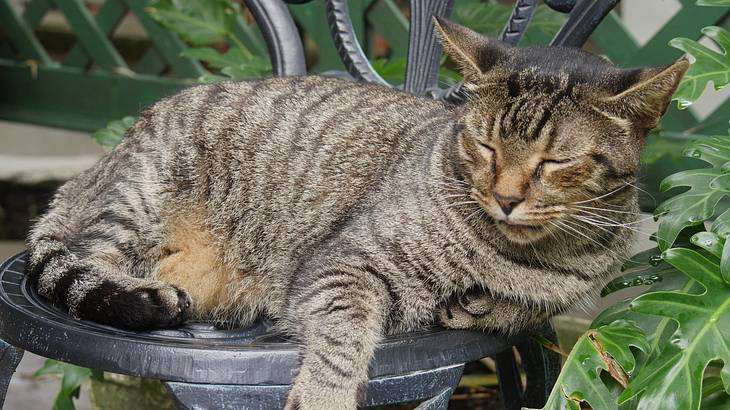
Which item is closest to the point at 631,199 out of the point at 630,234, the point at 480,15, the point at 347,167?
the point at 630,234

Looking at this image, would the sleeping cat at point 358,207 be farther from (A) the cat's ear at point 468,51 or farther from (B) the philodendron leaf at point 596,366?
(B) the philodendron leaf at point 596,366

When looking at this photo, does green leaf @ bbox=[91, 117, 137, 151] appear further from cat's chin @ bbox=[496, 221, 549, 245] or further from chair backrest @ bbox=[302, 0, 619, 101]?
cat's chin @ bbox=[496, 221, 549, 245]

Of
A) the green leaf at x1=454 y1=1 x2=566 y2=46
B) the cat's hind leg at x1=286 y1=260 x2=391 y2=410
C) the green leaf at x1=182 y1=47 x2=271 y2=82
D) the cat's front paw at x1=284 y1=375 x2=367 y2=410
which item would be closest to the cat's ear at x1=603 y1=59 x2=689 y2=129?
the cat's hind leg at x1=286 y1=260 x2=391 y2=410

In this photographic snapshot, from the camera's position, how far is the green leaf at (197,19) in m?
3.29

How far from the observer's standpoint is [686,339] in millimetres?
1825

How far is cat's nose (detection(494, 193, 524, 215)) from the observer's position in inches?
73.2

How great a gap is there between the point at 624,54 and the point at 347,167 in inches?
56.8

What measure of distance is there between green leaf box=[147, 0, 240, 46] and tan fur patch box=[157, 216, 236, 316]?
3.79 feet

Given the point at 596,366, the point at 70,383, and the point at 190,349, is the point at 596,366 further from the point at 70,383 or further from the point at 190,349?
the point at 70,383

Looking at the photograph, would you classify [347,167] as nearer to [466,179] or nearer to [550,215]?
[466,179]

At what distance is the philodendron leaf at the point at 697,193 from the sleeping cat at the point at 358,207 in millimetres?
94

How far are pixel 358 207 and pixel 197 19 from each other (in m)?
1.40

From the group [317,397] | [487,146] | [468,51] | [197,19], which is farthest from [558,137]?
[197,19]

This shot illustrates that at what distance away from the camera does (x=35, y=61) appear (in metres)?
4.75
